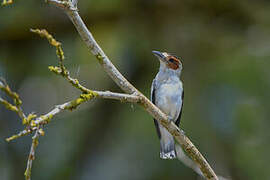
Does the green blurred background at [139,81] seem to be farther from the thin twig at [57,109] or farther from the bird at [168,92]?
the thin twig at [57,109]

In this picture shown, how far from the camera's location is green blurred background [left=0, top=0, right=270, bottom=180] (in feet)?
23.2

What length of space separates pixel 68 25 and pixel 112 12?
0.83 meters

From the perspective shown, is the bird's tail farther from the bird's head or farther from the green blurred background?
the green blurred background

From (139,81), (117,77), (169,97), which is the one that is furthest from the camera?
(139,81)

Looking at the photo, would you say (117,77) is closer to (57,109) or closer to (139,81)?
(57,109)

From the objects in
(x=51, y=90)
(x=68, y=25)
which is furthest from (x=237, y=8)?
(x=51, y=90)

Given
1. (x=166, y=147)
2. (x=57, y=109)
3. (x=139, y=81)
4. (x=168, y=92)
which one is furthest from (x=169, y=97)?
(x=139, y=81)

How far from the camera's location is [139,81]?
7.98 metres

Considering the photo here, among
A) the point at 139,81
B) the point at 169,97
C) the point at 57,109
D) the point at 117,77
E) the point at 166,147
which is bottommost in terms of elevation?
the point at 166,147

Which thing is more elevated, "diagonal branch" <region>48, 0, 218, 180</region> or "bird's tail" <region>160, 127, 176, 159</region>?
"diagonal branch" <region>48, 0, 218, 180</region>

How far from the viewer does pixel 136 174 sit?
7.65m

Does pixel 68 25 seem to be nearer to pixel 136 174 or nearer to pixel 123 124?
pixel 123 124

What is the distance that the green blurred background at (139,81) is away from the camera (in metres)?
7.07

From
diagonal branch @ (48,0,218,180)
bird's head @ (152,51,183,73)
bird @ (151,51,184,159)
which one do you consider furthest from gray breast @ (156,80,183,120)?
diagonal branch @ (48,0,218,180)
